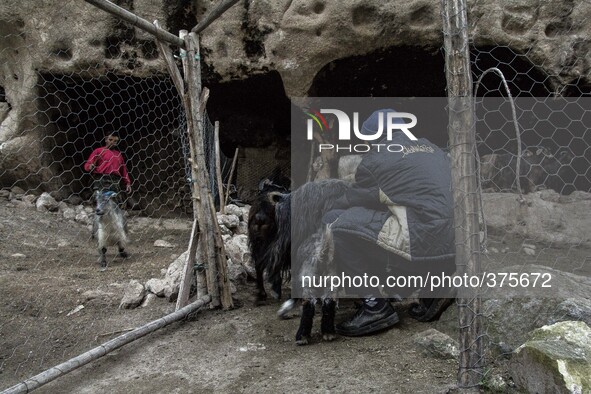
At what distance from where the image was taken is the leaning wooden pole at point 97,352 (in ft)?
7.70

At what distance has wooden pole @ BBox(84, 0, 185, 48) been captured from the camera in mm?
2930

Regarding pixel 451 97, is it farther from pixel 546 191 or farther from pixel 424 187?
pixel 546 191

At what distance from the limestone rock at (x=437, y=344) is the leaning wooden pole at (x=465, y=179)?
407 mm

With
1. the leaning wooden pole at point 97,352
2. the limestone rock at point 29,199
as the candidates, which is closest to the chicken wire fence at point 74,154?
the limestone rock at point 29,199

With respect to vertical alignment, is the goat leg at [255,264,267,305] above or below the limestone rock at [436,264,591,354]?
below

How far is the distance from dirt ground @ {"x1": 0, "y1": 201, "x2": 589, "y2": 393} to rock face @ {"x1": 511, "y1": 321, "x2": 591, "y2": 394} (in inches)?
8.7

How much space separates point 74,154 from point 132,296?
11.5 ft

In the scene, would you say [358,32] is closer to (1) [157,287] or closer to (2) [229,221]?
(2) [229,221]

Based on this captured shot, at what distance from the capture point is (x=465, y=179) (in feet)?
7.37

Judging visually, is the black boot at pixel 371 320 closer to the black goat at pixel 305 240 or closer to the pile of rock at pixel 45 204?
the black goat at pixel 305 240

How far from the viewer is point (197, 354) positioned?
308 centimetres

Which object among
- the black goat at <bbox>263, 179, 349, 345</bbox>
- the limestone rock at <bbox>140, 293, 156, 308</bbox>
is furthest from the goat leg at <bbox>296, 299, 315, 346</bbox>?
the limestone rock at <bbox>140, 293, 156, 308</bbox>

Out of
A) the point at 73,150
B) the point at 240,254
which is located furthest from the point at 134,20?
the point at 73,150

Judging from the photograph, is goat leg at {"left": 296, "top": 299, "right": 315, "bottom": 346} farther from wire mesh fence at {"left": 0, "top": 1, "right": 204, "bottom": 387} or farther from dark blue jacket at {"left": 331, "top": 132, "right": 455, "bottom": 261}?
wire mesh fence at {"left": 0, "top": 1, "right": 204, "bottom": 387}
